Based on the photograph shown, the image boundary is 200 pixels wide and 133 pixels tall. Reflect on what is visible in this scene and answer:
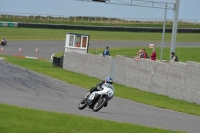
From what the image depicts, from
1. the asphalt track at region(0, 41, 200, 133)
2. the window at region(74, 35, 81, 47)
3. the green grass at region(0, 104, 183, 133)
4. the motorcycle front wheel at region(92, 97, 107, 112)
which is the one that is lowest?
the asphalt track at region(0, 41, 200, 133)

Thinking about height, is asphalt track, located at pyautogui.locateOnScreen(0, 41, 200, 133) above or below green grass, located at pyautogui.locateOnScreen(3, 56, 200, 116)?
above

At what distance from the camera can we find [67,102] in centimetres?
2269

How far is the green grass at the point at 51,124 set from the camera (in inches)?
490

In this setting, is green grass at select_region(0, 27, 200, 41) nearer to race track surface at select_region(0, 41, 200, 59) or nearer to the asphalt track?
race track surface at select_region(0, 41, 200, 59)

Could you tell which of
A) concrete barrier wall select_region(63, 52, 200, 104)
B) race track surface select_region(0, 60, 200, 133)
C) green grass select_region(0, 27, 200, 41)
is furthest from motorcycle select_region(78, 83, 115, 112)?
green grass select_region(0, 27, 200, 41)

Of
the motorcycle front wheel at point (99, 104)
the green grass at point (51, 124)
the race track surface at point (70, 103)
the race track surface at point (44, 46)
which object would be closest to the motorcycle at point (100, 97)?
the motorcycle front wheel at point (99, 104)

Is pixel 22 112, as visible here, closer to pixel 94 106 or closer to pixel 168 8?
pixel 94 106

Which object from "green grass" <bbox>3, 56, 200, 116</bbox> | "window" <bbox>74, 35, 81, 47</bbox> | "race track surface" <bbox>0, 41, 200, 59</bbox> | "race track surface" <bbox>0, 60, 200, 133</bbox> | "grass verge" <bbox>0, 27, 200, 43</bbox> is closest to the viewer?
"race track surface" <bbox>0, 60, 200, 133</bbox>

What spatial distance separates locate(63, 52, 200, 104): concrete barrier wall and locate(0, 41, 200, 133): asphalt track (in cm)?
314

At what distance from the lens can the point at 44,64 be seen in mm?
46125

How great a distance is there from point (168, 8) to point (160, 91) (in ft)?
31.5

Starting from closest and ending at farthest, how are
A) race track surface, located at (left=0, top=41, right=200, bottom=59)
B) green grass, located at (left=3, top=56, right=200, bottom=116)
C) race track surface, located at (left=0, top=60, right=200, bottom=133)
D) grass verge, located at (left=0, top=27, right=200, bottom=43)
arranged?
race track surface, located at (left=0, top=60, right=200, bottom=133) < green grass, located at (left=3, top=56, right=200, bottom=116) < race track surface, located at (left=0, top=41, right=200, bottom=59) < grass verge, located at (left=0, top=27, right=200, bottom=43)

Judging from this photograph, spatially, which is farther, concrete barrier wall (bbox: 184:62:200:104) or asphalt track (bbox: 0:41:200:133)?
concrete barrier wall (bbox: 184:62:200:104)

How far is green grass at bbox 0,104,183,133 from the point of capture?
1244cm
